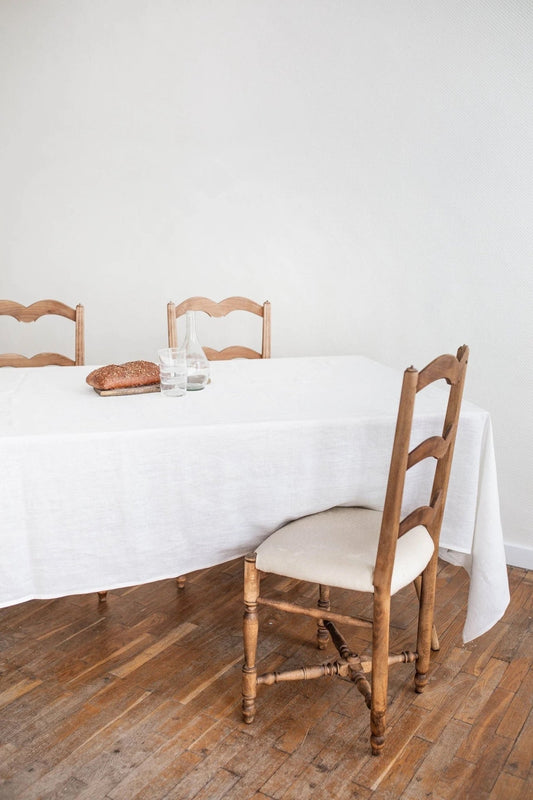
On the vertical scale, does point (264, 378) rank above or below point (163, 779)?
above

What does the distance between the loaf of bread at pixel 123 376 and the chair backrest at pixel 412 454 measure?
803 mm

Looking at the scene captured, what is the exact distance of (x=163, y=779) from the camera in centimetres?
153

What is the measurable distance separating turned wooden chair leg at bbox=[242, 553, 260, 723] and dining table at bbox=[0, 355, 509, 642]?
132 mm

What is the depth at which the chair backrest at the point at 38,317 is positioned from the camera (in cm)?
250

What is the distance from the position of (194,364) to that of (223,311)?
2.11 feet

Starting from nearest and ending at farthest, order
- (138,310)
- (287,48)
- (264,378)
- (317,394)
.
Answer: (317,394)
(264,378)
(287,48)
(138,310)

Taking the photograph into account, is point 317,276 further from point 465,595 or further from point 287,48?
point 465,595

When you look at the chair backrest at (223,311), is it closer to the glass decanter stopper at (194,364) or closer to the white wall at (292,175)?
the white wall at (292,175)

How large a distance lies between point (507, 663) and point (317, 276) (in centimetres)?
163

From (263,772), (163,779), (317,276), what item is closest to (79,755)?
(163,779)

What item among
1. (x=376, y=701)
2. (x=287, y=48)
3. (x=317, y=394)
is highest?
(x=287, y=48)

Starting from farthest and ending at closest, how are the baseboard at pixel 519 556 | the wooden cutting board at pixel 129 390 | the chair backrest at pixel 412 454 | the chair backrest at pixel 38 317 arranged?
1. the baseboard at pixel 519 556
2. the chair backrest at pixel 38 317
3. the wooden cutting board at pixel 129 390
4. the chair backrest at pixel 412 454

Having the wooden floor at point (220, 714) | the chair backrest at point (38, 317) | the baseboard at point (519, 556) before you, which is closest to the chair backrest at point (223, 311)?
the chair backrest at point (38, 317)

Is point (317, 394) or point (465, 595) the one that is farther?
point (465, 595)
